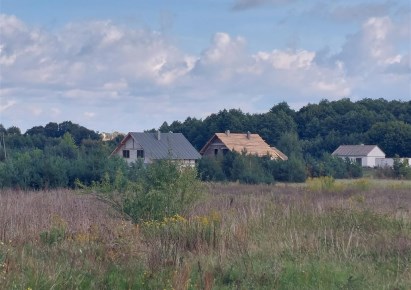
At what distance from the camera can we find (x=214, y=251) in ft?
46.9

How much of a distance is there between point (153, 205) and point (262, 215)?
2.56 metres

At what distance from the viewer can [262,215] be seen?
62.4 feet

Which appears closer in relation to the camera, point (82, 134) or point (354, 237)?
point (354, 237)

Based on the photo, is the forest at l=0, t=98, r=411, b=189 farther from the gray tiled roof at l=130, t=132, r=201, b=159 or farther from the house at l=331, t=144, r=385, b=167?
the gray tiled roof at l=130, t=132, r=201, b=159

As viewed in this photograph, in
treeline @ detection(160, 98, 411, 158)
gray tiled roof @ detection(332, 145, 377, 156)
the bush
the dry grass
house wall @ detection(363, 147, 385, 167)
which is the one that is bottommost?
the dry grass

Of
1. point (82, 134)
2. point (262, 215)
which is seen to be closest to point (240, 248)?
point (262, 215)

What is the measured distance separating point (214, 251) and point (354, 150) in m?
85.2

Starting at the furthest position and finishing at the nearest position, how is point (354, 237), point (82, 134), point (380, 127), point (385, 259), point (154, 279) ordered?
point (82, 134) → point (380, 127) → point (354, 237) → point (385, 259) → point (154, 279)

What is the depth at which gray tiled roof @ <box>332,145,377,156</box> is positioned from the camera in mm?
95575

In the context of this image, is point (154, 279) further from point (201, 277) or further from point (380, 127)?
point (380, 127)

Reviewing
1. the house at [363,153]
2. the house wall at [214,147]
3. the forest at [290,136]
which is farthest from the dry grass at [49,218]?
the house at [363,153]

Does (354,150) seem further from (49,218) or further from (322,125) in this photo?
(49,218)

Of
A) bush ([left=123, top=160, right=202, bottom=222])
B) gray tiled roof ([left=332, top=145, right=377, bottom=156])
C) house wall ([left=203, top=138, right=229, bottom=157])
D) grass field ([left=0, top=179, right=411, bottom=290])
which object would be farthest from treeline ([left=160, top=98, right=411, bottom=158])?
grass field ([left=0, top=179, right=411, bottom=290])

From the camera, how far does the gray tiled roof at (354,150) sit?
314ft
